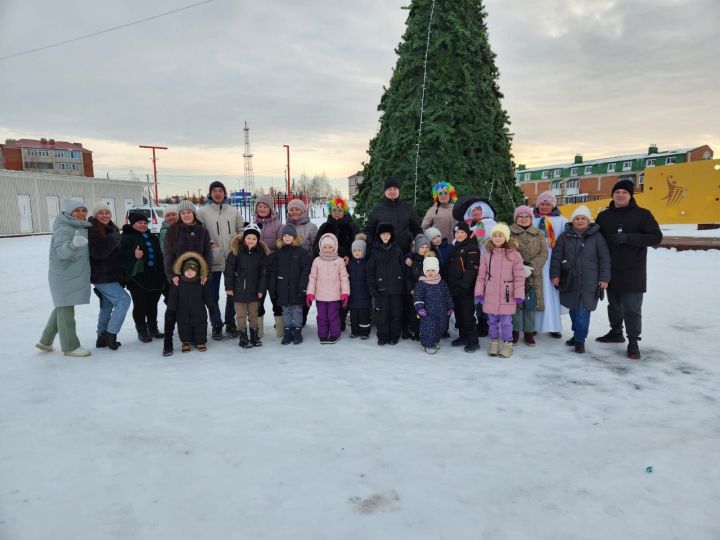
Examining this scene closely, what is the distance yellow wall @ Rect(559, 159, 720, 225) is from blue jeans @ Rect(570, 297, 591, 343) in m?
13.3

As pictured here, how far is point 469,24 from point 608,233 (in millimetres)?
3741

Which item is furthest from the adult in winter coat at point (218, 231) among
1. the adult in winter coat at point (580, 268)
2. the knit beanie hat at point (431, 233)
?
the adult in winter coat at point (580, 268)

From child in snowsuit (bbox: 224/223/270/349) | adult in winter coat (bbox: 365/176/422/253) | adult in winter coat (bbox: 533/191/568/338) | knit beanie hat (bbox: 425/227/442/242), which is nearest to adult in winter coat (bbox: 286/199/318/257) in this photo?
child in snowsuit (bbox: 224/223/270/349)

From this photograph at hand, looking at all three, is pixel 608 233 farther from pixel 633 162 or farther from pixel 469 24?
pixel 633 162

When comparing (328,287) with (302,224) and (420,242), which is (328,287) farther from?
(420,242)

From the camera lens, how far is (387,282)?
5387 millimetres

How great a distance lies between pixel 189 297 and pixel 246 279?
2.29 ft

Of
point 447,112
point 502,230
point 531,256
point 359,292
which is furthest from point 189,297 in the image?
point 447,112

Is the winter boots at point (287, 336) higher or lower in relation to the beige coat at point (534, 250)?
lower

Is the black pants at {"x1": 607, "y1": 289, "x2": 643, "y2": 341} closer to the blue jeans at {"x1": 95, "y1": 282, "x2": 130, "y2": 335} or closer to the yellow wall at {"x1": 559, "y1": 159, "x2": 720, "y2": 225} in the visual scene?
the blue jeans at {"x1": 95, "y1": 282, "x2": 130, "y2": 335}

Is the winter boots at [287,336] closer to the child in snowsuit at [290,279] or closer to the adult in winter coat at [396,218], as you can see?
the child in snowsuit at [290,279]

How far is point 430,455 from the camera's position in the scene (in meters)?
2.91

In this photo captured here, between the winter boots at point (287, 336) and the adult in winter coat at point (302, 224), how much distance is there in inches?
41.9

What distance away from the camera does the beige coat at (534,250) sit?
5.16 metres
